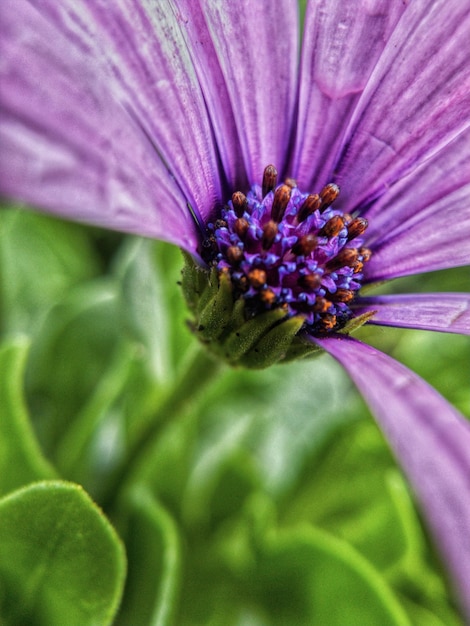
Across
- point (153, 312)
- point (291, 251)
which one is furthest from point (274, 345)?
point (153, 312)

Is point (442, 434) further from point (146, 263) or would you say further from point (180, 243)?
point (146, 263)

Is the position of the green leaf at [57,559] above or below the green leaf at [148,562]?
above

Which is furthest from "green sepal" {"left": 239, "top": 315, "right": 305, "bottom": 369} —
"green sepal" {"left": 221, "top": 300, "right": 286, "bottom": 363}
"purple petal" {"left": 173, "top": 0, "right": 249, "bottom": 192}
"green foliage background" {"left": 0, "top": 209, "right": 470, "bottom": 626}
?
"purple petal" {"left": 173, "top": 0, "right": 249, "bottom": 192}

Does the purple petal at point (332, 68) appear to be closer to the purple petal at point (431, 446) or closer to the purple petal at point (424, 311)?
the purple petal at point (424, 311)

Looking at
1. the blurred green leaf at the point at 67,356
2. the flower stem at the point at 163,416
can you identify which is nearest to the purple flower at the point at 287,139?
the flower stem at the point at 163,416

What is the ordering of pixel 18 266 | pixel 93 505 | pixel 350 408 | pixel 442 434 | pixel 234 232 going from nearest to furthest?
1. pixel 442 434
2. pixel 93 505
3. pixel 234 232
4. pixel 18 266
5. pixel 350 408

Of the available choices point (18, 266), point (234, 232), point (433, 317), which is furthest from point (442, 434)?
point (18, 266)

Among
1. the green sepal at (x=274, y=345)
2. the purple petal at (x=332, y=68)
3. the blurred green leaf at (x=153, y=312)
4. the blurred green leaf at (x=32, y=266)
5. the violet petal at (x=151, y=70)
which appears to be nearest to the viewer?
the violet petal at (x=151, y=70)
